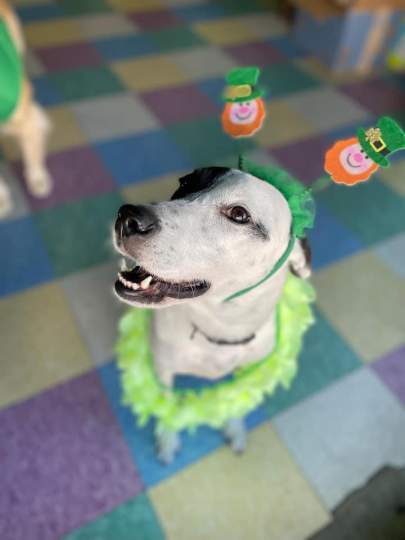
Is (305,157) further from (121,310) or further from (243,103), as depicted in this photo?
(243,103)

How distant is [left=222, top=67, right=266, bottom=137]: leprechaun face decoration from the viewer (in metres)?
1.17

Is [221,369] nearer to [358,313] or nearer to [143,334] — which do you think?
[143,334]

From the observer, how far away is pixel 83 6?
15.5ft

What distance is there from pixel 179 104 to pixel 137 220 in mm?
2918

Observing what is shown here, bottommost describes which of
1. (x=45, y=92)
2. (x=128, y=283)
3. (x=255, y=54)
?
(x=45, y=92)

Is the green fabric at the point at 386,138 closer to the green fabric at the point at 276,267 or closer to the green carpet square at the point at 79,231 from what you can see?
the green fabric at the point at 276,267

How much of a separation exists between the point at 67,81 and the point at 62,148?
93cm

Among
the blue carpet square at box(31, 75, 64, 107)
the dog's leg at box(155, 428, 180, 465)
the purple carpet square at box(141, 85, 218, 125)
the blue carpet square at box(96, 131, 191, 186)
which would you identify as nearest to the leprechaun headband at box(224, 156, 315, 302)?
the dog's leg at box(155, 428, 180, 465)

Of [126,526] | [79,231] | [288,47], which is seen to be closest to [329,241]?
[79,231]

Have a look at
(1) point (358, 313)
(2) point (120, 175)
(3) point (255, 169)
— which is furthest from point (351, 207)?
(3) point (255, 169)

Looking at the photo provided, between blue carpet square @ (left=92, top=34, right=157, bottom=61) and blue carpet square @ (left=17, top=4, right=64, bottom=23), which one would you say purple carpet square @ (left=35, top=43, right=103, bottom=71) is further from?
blue carpet square @ (left=17, top=4, right=64, bottom=23)

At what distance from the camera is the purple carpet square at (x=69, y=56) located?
3.88m

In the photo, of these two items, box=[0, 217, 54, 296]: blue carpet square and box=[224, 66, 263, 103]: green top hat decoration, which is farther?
box=[0, 217, 54, 296]: blue carpet square

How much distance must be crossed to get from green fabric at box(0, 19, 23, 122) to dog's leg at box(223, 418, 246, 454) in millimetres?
1774
